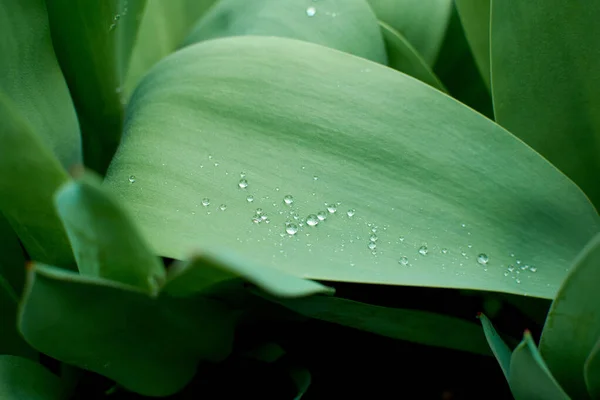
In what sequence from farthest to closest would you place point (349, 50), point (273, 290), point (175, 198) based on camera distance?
1. point (349, 50)
2. point (175, 198)
3. point (273, 290)

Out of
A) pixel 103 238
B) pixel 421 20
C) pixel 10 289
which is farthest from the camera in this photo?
pixel 421 20

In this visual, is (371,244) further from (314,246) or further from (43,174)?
(43,174)

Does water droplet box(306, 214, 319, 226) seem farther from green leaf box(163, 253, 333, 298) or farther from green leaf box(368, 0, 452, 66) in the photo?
green leaf box(368, 0, 452, 66)

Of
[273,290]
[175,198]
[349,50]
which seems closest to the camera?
[273,290]

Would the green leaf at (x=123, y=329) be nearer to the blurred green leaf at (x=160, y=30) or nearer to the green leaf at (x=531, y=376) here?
the green leaf at (x=531, y=376)

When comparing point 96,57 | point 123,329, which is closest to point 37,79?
point 96,57

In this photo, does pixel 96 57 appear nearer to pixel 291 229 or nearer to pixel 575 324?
pixel 291 229

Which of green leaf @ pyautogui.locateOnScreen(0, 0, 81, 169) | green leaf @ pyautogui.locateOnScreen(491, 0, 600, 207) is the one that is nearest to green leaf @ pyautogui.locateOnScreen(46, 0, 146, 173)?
green leaf @ pyautogui.locateOnScreen(0, 0, 81, 169)

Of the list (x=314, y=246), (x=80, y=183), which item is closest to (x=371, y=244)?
(x=314, y=246)
